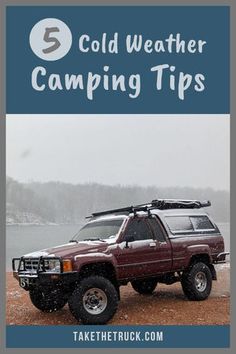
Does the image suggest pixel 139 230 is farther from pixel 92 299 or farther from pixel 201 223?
pixel 201 223

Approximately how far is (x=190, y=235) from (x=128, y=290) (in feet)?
7.28

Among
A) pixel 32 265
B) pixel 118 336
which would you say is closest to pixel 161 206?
pixel 32 265

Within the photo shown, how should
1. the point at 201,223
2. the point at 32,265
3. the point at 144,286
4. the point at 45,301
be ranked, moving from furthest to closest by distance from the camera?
the point at 144,286, the point at 201,223, the point at 45,301, the point at 32,265

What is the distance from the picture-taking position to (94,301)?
9.47m

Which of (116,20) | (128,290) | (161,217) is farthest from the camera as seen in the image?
(128,290)

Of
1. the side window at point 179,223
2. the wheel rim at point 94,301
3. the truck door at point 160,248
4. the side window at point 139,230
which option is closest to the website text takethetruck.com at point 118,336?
the wheel rim at point 94,301

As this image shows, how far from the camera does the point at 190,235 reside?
1170 cm

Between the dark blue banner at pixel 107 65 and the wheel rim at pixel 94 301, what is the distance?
3.08 m

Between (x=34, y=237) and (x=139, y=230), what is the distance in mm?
2069

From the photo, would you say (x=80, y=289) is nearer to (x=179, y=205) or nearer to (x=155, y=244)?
(x=155, y=244)

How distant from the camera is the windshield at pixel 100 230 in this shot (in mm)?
10461

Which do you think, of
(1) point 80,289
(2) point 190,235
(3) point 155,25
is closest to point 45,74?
(3) point 155,25

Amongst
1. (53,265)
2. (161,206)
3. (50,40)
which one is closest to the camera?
(50,40)

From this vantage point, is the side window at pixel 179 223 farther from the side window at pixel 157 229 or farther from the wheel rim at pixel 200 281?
the wheel rim at pixel 200 281
